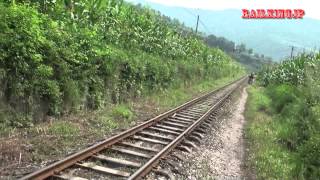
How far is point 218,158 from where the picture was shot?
39.4 feet

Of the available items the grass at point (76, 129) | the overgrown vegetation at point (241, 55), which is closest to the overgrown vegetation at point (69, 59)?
the grass at point (76, 129)

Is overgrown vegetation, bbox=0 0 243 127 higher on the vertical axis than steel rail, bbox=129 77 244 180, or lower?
higher

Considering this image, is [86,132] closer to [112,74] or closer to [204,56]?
[112,74]

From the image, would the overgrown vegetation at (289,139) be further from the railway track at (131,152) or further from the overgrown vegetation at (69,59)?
the overgrown vegetation at (69,59)

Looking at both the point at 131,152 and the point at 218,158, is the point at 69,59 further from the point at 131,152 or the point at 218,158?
the point at 218,158

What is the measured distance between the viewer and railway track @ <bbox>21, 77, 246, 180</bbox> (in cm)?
831

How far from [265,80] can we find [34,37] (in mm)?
45550

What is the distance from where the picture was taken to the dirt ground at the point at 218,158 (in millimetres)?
10234

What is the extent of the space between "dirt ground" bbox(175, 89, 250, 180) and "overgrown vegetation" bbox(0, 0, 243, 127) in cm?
399

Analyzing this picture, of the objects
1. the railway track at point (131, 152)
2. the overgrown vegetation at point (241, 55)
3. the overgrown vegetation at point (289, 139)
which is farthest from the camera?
the overgrown vegetation at point (241, 55)

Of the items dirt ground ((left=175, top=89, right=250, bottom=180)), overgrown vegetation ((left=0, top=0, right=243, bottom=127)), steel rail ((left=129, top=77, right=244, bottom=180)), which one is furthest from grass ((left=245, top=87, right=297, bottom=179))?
overgrown vegetation ((left=0, top=0, right=243, bottom=127))

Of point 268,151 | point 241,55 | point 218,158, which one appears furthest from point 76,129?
point 241,55

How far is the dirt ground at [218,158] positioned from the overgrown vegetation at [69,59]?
3.99 m

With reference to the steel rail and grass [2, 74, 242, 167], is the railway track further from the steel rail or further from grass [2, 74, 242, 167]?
grass [2, 74, 242, 167]
